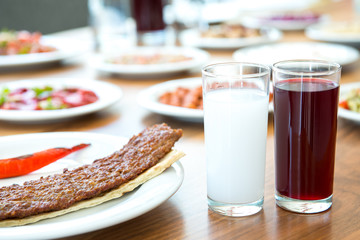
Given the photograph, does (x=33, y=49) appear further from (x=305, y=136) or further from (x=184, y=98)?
(x=305, y=136)

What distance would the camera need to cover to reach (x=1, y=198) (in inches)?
33.7

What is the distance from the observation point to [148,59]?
2279 millimetres

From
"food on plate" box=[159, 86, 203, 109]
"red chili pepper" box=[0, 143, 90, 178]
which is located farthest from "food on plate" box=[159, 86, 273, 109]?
"red chili pepper" box=[0, 143, 90, 178]

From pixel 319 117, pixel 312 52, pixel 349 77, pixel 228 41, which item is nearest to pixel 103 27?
pixel 228 41

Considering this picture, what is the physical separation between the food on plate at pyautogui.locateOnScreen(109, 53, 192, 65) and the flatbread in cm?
128

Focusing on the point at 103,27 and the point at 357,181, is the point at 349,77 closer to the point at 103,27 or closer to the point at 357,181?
the point at 357,181

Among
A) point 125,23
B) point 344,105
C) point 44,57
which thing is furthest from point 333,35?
point 44,57

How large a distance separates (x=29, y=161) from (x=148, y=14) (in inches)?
74.1

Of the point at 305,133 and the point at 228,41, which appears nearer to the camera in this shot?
the point at 305,133

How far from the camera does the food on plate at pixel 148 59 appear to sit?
7.32 ft

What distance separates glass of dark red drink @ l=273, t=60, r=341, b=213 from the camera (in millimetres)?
856

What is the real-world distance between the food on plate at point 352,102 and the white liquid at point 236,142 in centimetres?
64

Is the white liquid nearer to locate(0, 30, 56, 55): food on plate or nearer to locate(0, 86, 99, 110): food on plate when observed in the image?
locate(0, 86, 99, 110): food on plate

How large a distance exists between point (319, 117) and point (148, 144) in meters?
0.33
